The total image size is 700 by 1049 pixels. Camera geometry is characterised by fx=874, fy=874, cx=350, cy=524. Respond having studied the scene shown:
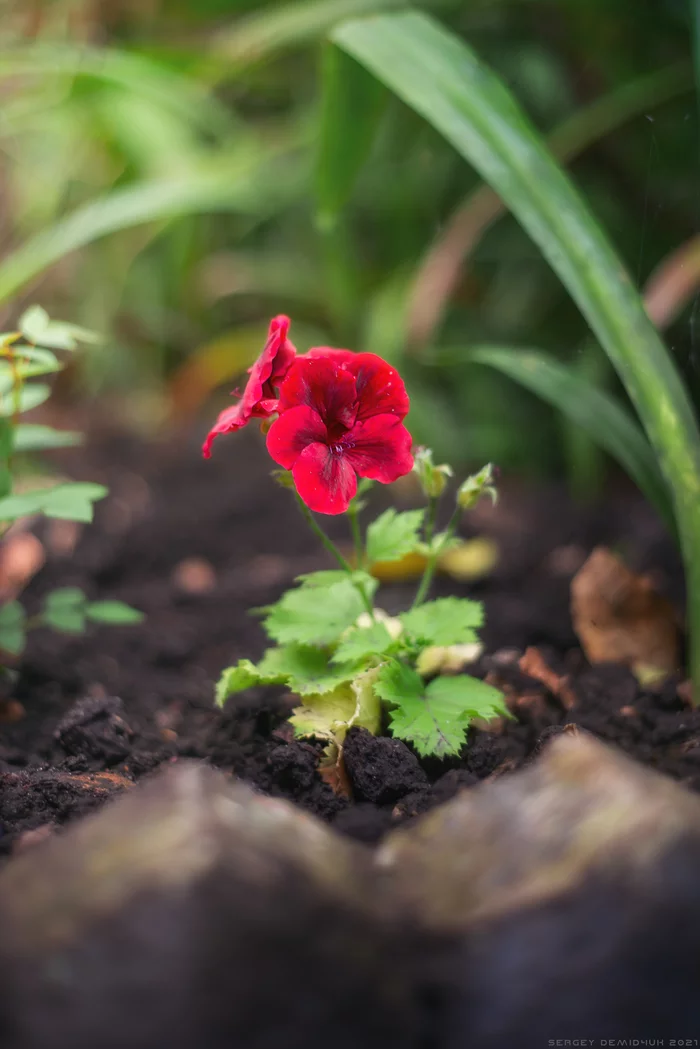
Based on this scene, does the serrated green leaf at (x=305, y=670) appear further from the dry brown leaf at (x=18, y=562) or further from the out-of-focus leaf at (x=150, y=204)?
the dry brown leaf at (x=18, y=562)

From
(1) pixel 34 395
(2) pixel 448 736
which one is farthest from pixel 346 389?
(1) pixel 34 395

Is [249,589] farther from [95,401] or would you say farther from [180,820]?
[95,401]

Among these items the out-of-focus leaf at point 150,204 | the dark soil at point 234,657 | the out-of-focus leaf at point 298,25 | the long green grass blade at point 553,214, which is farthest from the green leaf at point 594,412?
the out-of-focus leaf at point 298,25

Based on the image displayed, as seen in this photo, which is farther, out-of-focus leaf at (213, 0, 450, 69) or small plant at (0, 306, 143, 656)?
out-of-focus leaf at (213, 0, 450, 69)

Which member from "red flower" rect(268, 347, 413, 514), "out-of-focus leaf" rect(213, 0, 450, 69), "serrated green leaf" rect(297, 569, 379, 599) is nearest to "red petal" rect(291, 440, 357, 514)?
"red flower" rect(268, 347, 413, 514)

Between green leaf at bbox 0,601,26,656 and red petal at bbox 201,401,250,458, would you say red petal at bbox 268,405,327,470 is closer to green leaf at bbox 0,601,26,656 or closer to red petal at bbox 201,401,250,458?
red petal at bbox 201,401,250,458

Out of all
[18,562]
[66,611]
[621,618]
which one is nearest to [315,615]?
[66,611]
